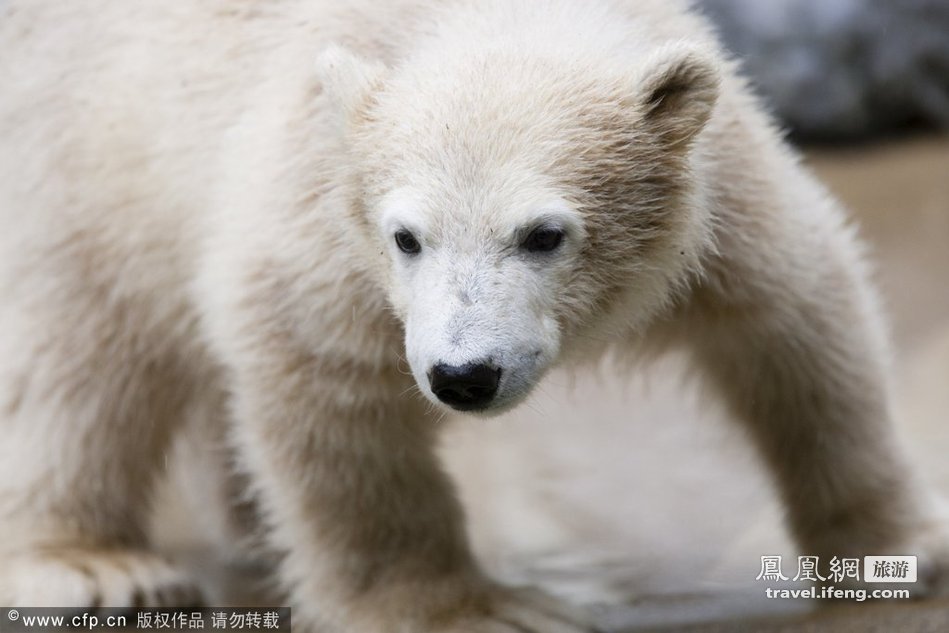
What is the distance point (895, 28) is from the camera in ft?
29.3

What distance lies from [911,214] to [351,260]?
537cm

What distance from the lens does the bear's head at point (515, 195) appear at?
2.70 m

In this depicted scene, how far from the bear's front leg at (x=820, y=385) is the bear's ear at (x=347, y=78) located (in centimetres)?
92

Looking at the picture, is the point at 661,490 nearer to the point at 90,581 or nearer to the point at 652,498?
the point at 652,498

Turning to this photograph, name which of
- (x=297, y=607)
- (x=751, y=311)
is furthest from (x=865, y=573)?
(x=297, y=607)

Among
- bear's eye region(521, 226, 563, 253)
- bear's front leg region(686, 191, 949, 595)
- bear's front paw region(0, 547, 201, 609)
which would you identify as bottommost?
bear's front paw region(0, 547, 201, 609)

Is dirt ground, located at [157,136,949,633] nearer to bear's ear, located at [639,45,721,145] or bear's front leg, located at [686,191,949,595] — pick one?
bear's front leg, located at [686,191,949,595]

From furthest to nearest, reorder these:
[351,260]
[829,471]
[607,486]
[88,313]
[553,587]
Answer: [607,486] < [553,587] < [88,313] < [829,471] < [351,260]

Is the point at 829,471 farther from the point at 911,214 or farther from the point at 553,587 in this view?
the point at 911,214

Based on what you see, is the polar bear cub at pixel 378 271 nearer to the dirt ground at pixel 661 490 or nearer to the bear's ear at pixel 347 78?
the bear's ear at pixel 347 78

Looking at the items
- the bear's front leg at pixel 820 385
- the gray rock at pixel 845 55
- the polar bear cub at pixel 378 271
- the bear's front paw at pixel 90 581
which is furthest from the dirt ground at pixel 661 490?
the gray rock at pixel 845 55

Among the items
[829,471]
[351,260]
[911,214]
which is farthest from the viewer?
[911,214]

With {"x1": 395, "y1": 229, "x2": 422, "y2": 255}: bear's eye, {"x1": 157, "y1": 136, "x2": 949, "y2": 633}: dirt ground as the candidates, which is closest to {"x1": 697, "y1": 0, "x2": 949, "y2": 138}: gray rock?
{"x1": 157, "y1": 136, "x2": 949, "y2": 633}: dirt ground

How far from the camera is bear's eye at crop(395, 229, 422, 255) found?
2834 mm
